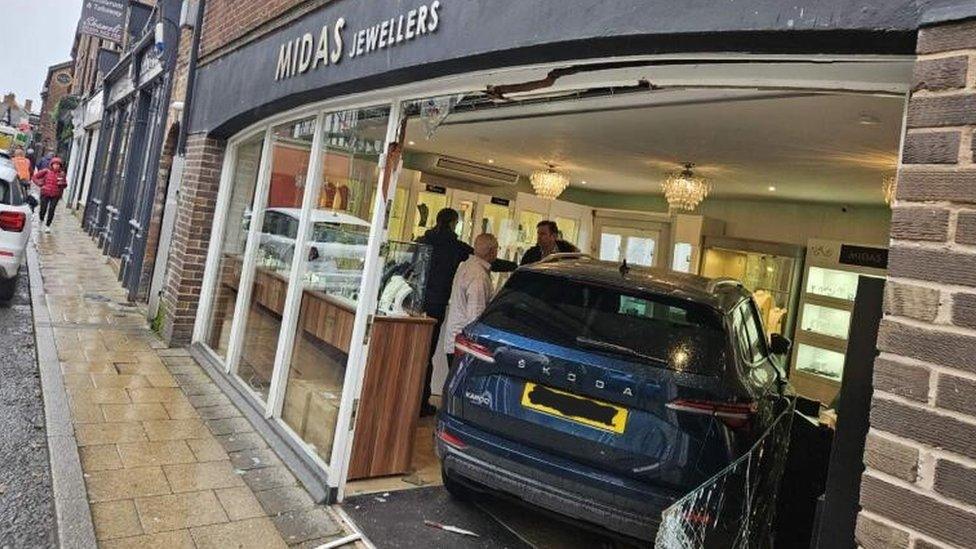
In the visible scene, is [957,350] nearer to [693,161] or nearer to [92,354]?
[693,161]

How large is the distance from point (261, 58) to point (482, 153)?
429 centimetres

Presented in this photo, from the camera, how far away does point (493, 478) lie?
3.52 meters

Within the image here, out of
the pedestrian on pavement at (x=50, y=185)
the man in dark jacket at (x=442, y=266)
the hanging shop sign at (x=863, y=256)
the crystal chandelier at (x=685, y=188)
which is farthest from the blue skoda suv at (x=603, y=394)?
the pedestrian on pavement at (x=50, y=185)

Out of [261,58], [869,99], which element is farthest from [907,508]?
[261,58]

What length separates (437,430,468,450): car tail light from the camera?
3672 millimetres

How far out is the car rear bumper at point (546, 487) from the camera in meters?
3.15

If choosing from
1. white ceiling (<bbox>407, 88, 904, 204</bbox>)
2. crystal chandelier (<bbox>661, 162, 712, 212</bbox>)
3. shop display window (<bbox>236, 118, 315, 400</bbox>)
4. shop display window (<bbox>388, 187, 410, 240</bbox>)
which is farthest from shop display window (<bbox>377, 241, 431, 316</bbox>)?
shop display window (<bbox>388, 187, 410, 240</bbox>)

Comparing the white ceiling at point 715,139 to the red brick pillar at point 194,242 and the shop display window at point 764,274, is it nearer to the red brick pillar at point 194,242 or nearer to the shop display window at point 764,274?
the shop display window at point 764,274

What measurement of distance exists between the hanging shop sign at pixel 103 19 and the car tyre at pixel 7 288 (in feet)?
28.8

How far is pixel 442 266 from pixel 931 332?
4.51 meters

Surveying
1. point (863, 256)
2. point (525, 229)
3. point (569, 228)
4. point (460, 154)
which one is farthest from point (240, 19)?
point (863, 256)

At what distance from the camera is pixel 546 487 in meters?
3.35

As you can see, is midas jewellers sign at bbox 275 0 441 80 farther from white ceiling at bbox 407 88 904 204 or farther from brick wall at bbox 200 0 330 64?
white ceiling at bbox 407 88 904 204

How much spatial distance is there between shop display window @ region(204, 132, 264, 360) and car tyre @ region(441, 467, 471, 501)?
338cm
